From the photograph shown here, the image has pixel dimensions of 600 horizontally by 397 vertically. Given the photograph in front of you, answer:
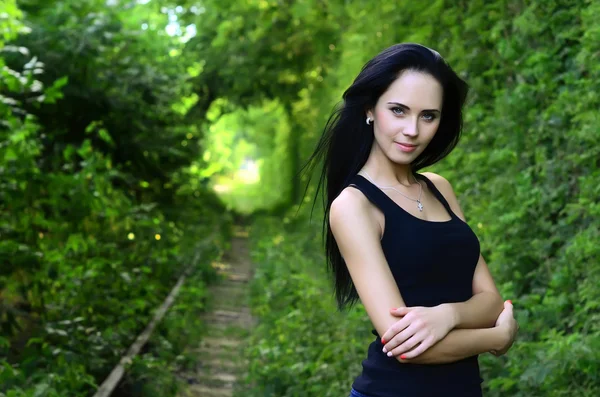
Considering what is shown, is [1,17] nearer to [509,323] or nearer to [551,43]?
[551,43]

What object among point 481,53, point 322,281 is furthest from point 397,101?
point 322,281

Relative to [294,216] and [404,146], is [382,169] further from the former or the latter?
[294,216]

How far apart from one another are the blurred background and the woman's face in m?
1.44

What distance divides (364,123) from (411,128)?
0.64ft

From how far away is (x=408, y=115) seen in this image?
105 inches

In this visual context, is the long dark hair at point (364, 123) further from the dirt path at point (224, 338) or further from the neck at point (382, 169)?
the dirt path at point (224, 338)

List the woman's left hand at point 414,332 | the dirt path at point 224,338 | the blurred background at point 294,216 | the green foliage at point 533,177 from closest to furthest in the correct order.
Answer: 1. the woman's left hand at point 414,332
2. the green foliage at point 533,177
3. the blurred background at point 294,216
4. the dirt path at point 224,338

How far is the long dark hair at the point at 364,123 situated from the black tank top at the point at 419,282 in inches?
6.7

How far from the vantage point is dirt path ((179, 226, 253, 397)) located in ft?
28.0

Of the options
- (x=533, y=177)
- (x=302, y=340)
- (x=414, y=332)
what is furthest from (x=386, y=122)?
(x=302, y=340)

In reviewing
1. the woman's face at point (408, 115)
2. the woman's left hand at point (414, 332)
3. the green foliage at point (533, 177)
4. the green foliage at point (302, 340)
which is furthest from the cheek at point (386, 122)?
the green foliage at point (302, 340)

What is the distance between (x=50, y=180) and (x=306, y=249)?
731 cm

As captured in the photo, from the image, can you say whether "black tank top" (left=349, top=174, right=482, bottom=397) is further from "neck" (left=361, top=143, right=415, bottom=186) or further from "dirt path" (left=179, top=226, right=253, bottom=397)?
"dirt path" (left=179, top=226, right=253, bottom=397)

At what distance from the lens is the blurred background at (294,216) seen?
556 centimetres
